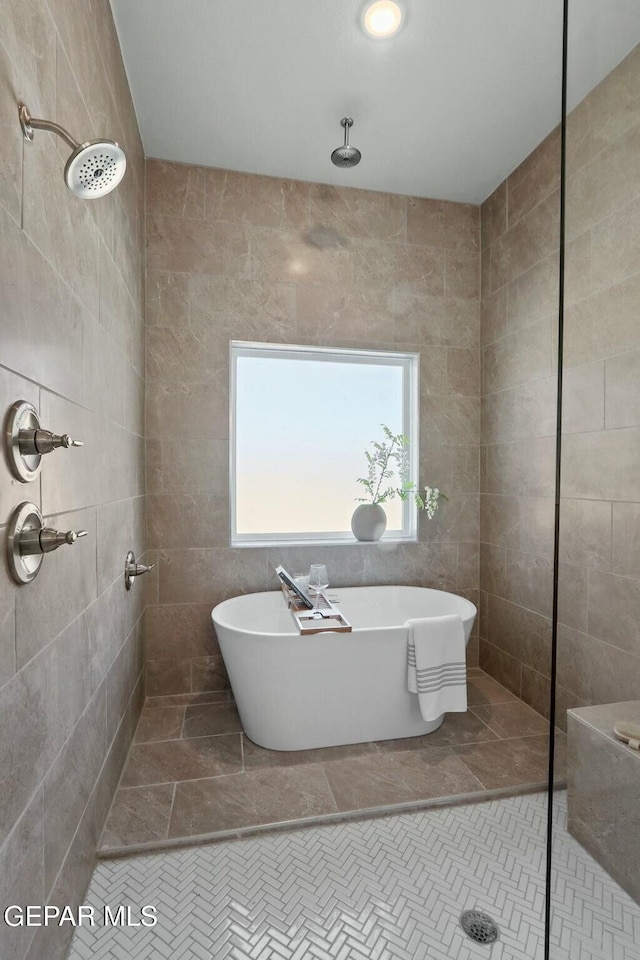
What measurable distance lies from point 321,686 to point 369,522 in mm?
1089

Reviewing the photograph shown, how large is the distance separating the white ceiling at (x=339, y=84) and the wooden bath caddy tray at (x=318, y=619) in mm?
2400

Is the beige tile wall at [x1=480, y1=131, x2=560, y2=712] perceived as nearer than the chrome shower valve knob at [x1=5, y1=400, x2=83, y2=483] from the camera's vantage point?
No

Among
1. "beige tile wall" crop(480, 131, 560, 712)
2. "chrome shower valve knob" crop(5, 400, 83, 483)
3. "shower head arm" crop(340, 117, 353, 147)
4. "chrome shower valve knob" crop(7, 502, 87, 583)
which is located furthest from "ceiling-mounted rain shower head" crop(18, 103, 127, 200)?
"beige tile wall" crop(480, 131, 560, 712)

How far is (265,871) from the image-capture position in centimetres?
155

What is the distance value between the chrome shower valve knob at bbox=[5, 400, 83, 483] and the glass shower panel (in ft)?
3.29

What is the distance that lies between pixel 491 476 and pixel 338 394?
1.10m

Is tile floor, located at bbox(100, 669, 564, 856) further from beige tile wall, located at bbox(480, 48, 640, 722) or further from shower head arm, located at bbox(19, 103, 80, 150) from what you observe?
shower head arm, located at bbox(19, 103, 80, 150)

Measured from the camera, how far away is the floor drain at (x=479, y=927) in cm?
133

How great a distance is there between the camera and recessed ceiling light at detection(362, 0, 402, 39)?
179cm

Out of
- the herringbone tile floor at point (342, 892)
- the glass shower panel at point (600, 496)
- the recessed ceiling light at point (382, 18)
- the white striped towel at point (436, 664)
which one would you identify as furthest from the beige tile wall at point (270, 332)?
the glass shower panel at point (600, 496)

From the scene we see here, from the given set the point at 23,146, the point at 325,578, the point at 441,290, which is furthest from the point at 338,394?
the point at 23,146

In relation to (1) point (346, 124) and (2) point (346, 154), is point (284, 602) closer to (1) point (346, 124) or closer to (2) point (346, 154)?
(2) point (346, 154)

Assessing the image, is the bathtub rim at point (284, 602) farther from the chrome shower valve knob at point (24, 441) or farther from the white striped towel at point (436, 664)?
the chrome shower valve knob at point (24, 441)

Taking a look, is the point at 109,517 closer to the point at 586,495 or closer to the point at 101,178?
the point at 101,178
